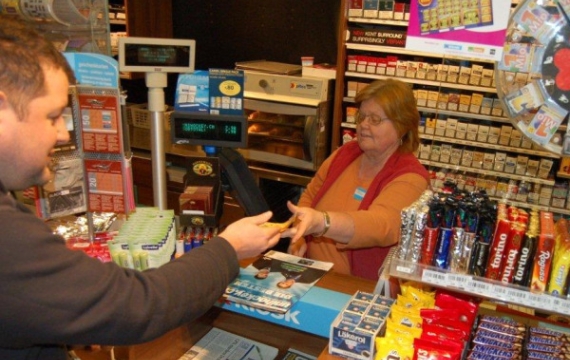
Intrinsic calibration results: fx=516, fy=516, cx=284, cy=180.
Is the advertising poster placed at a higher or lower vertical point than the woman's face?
higher

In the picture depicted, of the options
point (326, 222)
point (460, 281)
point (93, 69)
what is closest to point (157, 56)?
point (93, 69)

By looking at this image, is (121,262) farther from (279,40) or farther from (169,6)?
(169,6)

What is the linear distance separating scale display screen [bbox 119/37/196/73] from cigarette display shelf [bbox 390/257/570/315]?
4.18 feet

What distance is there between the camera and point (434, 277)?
4.25 ft

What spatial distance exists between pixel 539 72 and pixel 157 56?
4.73ft

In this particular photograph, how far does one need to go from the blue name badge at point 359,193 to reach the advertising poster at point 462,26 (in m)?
1.18

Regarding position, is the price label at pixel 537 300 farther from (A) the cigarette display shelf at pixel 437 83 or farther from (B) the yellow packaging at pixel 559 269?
(A) the cigarette display shelf at pixel 437 83

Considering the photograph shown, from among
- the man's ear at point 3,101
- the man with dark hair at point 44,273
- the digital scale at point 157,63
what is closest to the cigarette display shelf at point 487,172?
the digital scale at point 157,63

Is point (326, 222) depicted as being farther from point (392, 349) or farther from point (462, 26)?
point (462, 26)

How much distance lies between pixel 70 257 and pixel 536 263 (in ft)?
3.42

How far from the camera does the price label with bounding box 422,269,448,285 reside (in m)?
1.28

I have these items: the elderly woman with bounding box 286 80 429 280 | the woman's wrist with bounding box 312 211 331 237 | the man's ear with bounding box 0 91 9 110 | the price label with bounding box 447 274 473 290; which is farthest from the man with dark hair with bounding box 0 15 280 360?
the elderly woman with bounding box 286 80 429 280

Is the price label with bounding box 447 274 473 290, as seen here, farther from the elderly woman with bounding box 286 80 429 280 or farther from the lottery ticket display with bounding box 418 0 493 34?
the elderly woman with bounding box 286 80 429 280

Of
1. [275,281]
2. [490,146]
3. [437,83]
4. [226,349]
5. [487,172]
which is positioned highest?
[437,83]
